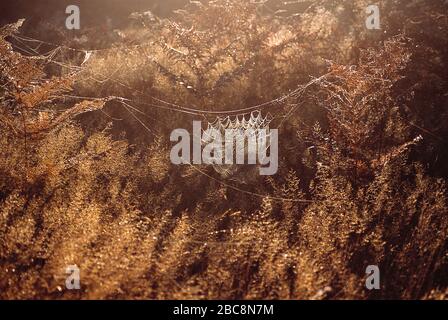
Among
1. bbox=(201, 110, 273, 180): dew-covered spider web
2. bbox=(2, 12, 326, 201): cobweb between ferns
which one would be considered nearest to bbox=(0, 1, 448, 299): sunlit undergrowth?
bbox=(2, 12, 326, 201): cobweb between ferns

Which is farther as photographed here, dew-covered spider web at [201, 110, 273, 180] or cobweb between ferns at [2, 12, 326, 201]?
cobweb between ferns at [2, 12, 326, 201]

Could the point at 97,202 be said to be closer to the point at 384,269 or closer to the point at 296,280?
the point at 296,280

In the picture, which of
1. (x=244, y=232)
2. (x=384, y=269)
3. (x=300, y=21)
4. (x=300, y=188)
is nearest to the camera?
(x=384, y=269)

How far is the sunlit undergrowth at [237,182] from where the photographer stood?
177 inches

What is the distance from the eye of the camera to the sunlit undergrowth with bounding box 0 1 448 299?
4.50 metres

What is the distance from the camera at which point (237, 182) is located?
6.30 meters

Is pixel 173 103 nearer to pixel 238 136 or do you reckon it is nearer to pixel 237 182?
pixel 238 136

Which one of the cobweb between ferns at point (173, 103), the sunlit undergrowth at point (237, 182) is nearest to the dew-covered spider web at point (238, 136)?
the cobweb between ferns at point (173, 103)

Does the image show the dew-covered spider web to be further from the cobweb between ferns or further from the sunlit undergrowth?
the sunlit undergrowth

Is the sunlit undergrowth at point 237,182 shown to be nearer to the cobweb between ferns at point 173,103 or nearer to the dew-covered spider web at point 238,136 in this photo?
the cobweb between ferns at point 173,103

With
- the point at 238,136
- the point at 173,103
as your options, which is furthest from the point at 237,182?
the point at 173,103
